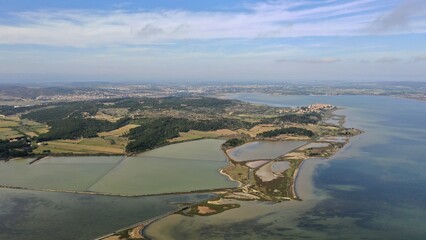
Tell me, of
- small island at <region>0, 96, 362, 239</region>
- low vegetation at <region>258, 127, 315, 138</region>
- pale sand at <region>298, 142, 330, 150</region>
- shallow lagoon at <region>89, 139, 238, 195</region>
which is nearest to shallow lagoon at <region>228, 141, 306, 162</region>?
small island at <region>0, 96, 362, 239</region>

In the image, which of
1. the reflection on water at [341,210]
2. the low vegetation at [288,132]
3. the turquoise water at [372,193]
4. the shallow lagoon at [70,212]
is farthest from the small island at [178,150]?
the turquoise water at [372,193]

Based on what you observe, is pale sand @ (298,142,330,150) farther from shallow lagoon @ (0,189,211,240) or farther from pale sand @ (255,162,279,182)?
shallow lagoon @ (0,189,211,240)

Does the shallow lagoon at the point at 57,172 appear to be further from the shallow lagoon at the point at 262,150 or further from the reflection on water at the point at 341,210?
the shallow lagoon at the point at 262,150

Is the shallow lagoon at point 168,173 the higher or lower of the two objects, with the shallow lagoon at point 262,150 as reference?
lower

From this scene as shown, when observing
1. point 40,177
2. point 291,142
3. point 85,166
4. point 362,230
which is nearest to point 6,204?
point 40,177

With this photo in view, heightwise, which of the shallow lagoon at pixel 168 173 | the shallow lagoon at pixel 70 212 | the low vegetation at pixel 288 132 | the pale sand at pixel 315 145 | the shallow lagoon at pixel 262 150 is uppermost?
the low vegetation at pixel 288 132

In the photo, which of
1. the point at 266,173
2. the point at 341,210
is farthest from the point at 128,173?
the point at 341,210

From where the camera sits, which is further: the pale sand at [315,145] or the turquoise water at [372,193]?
the pale sand at [315,145]

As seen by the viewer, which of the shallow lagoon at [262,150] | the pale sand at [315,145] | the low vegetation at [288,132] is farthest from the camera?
the low vegetation at [288,132]
